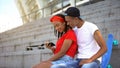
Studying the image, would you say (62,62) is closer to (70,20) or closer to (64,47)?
(64,47)

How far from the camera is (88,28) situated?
13.4 ft

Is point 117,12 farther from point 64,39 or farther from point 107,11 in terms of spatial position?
point 64,39

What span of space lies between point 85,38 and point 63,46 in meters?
0.31

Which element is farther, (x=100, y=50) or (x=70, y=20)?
(x=70, y=20)

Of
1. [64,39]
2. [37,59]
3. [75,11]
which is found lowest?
[37,59]

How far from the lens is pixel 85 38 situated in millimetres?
4105

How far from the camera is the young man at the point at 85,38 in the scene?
393 cm

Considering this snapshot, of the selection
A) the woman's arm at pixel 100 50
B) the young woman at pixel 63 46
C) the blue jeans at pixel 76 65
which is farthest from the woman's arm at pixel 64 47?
the woman's arm at pixel 100 50

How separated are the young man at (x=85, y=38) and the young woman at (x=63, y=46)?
0.09 m

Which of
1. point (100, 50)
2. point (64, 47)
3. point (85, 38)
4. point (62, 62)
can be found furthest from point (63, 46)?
point (100, 50)

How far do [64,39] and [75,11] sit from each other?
393 millimetres

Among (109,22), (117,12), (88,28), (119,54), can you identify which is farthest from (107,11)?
(88,28)

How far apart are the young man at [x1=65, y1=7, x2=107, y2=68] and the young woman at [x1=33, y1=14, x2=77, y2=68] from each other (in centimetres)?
9

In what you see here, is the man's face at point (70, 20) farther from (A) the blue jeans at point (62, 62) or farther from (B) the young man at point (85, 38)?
(A) the blue jeans at point (62, 62)
